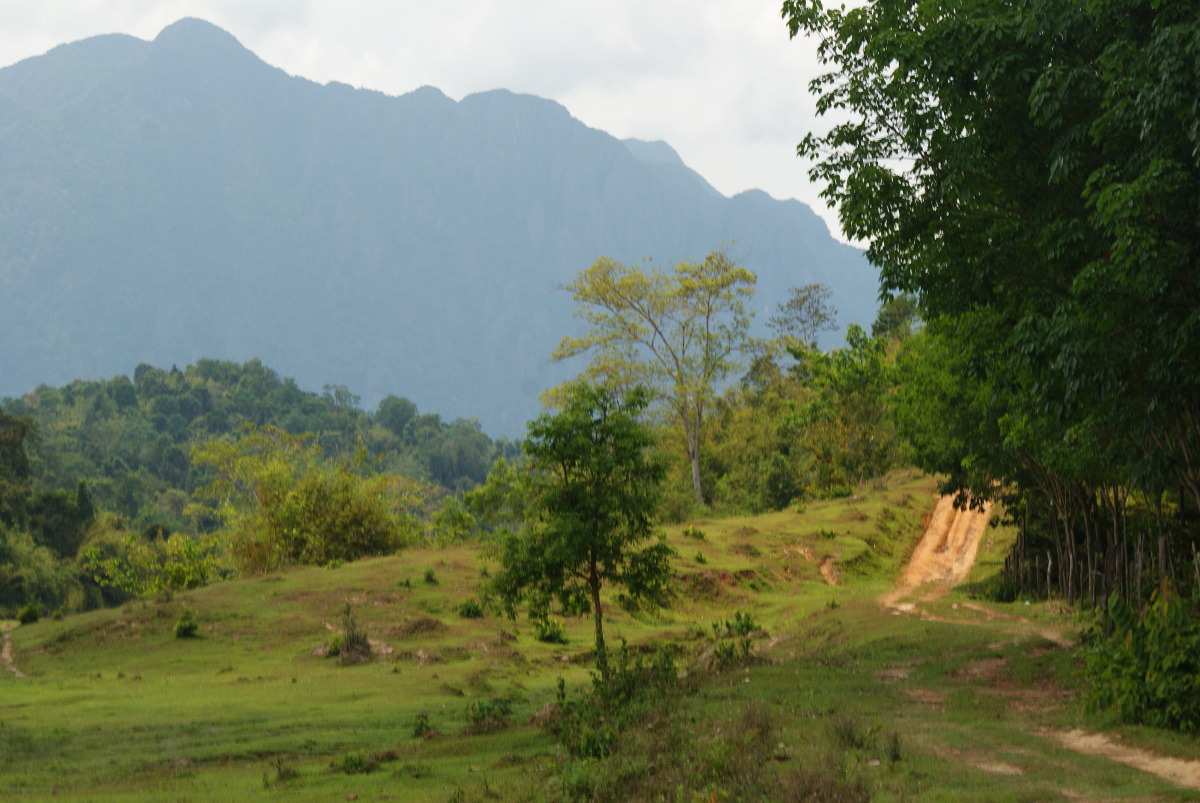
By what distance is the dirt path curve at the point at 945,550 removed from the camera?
3867cm

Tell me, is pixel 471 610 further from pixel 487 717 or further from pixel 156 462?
pixel 156 462

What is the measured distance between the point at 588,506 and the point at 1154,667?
385 inches

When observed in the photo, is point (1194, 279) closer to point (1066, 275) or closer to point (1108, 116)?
point (1108, 116)

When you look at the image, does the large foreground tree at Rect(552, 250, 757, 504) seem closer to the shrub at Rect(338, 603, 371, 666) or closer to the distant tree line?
the distant tree line

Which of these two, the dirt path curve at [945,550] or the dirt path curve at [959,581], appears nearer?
the dirt path curve at [959,581]

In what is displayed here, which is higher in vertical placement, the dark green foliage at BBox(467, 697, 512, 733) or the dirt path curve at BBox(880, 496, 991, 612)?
the dirt path curve at BBox(880, 496, 991, 612)

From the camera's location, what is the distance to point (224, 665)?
2498cm

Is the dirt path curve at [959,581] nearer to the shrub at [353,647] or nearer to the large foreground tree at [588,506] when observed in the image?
the large foreground tree at [588,506]

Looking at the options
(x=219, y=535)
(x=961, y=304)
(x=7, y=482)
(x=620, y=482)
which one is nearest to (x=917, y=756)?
(x=961, y=304)

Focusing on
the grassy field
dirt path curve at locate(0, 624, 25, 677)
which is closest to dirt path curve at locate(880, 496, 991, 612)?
the grassy field

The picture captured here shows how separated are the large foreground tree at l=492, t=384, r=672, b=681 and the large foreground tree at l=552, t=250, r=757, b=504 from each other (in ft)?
126

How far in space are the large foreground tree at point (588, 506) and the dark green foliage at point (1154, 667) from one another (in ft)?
27.6

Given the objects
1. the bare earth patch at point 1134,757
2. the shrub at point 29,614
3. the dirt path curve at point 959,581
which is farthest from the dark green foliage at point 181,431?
the bare earth patch at point 1134,757

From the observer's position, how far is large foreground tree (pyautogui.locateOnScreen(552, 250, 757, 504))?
58312mm
